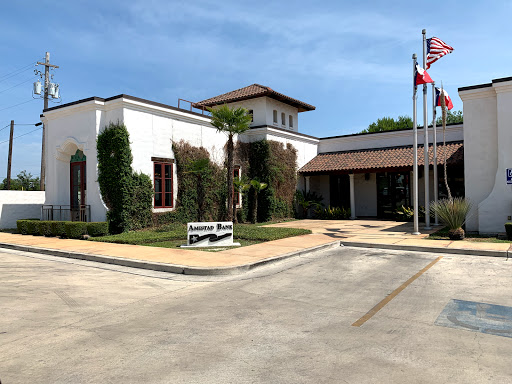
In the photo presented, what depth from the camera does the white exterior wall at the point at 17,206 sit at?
66.2 feet

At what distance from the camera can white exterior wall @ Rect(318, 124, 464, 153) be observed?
2233 centimetres

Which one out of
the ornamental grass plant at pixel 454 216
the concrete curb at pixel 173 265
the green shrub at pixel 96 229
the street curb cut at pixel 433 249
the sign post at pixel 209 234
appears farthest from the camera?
the green shrub at pixel 96 229

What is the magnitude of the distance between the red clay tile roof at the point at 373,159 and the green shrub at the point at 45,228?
14689mm

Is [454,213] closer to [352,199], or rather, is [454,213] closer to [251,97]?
[352,199]

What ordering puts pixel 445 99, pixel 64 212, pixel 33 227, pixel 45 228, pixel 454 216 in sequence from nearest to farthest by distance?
pixel 454 216 < pixel 45 228 < pixel 445 99 < pixel 33 227 < pixel 64 212

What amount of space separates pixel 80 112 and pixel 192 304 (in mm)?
14045

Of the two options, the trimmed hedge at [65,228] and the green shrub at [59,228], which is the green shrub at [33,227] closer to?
the trimmed hedge at [65,228]

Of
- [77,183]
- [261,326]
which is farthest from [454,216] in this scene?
[77,183]

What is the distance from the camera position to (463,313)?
5551mm

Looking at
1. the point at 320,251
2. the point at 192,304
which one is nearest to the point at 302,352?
the point at 192,304

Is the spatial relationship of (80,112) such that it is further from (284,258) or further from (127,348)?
(127,348)

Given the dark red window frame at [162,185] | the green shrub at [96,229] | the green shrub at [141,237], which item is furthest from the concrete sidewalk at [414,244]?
the green shrub at [96,229]

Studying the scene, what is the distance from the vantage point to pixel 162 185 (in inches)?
685

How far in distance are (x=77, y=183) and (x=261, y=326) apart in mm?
16353
